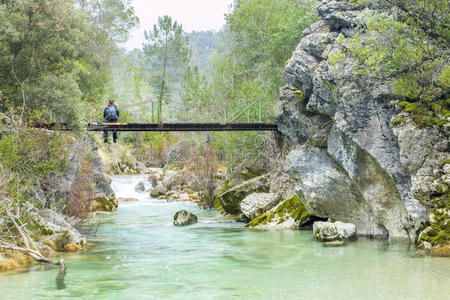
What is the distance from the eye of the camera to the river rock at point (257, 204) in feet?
64.6

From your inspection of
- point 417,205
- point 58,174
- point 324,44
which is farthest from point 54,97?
point 417,205

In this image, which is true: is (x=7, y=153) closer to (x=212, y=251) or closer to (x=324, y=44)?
(x=212, y=251)

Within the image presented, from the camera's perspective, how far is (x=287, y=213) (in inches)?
720

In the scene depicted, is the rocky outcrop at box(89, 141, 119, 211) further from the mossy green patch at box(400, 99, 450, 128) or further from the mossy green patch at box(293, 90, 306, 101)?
the mossy green patch at box(400, 99, 450, 128)

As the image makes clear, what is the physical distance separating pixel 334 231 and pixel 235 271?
188 inches

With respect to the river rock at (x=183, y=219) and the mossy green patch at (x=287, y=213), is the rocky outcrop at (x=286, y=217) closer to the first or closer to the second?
the mossy green patch at (x=287, y=213)

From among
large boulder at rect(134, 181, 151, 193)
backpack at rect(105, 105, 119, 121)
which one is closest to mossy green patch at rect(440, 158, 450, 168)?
backpack at rect(105, 105, 119, 121)

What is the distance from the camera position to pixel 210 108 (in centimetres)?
3622

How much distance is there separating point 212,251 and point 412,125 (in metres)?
6.63

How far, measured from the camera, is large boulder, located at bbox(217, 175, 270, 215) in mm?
21831

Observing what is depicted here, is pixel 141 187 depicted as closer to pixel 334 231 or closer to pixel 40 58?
pixel 40 58

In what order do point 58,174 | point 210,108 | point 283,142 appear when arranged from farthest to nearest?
point 210,108
point 283,142
point 58,174

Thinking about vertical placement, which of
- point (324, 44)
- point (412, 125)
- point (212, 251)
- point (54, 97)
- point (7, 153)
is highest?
point (324, 44)

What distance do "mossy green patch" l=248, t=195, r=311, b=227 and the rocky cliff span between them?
1.14 m
